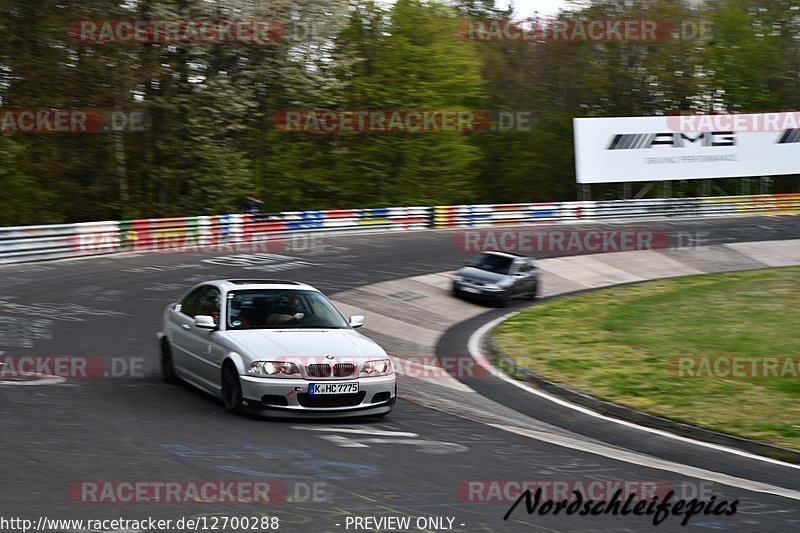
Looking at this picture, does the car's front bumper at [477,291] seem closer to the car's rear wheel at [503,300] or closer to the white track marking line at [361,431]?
the car's rear wheel at [503,300]

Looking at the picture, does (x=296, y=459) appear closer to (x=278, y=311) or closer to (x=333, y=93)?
(x=278, y=311)

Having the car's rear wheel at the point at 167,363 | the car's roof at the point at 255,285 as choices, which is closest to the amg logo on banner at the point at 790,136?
the car's roof at the point at 255,285

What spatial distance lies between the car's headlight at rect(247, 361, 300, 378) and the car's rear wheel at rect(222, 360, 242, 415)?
25 cm

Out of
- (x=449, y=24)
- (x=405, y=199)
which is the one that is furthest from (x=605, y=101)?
(x=405, y=199)

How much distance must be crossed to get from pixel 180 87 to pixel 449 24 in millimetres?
21456

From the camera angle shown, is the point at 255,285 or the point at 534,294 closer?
the point at 255,285

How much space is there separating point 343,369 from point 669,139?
139 ft

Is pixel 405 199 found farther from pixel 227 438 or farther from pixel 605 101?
pixel 227 438

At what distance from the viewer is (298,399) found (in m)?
9.42

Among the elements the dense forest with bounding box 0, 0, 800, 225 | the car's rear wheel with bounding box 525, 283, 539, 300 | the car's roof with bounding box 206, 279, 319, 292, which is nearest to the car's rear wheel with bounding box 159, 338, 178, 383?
the car's roof with bounding box 206, 279, 319, 292

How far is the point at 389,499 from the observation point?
682 cm

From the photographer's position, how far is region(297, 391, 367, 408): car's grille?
9.44 meters

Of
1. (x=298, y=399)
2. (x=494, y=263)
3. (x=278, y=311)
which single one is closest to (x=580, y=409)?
(x=278, y=311)

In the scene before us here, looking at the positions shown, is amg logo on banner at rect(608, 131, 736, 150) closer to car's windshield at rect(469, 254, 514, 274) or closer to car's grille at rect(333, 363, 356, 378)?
car's windshield at rect(469, 254, 514, 274)
